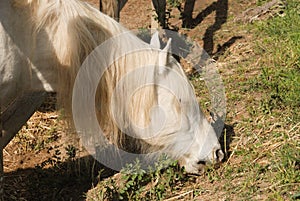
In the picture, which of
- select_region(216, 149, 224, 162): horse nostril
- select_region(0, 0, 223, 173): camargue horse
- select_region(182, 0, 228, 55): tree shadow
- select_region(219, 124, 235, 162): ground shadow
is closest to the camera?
select_region(0, 0, 223, 173): camargue horse

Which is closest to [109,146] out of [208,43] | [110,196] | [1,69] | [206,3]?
[110,196]

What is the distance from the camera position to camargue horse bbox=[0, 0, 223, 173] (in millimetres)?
3223

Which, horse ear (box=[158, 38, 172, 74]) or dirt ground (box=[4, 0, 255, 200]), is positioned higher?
horse ear (box=[158, 38, 172, 74])

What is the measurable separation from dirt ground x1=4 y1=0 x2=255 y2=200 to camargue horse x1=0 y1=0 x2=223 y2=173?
0.32 metres

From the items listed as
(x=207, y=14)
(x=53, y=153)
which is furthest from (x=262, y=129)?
(x=207, y=14)

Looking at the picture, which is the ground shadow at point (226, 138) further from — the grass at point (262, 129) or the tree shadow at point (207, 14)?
the tree shadow at point (207, 14)

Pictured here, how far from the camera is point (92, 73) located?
3.26 metres

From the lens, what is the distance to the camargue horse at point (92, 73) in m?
3.22

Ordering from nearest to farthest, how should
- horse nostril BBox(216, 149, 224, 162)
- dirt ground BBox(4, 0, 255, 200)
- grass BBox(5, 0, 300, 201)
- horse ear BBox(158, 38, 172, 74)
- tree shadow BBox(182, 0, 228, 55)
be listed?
horse ear BBox(158, 38, 172, 74), grass BBox(5, 0, 300, 201), horse nostril BBox(216, 149, 224, 162), dirt ground BBox(4, 0, 255, 200), tree shadow BBox(182, 0, 228, 55)

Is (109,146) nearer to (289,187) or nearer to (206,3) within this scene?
(289,187)

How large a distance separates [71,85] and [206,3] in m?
5.83

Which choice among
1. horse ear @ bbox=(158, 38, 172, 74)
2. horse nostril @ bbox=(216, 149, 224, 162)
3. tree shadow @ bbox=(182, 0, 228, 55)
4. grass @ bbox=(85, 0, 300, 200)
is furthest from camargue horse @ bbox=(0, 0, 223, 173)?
tree shadow @ bbox=(182, 0, 228, 55)

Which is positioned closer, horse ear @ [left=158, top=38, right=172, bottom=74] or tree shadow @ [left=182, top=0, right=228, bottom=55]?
horse ear @ [left=158, top=38, right=172, bottom=74]

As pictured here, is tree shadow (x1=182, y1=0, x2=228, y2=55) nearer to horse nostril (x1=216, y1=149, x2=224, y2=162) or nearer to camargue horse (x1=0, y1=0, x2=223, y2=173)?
horse nostril (x1=216, y1=149, x2=224, y2=162)
